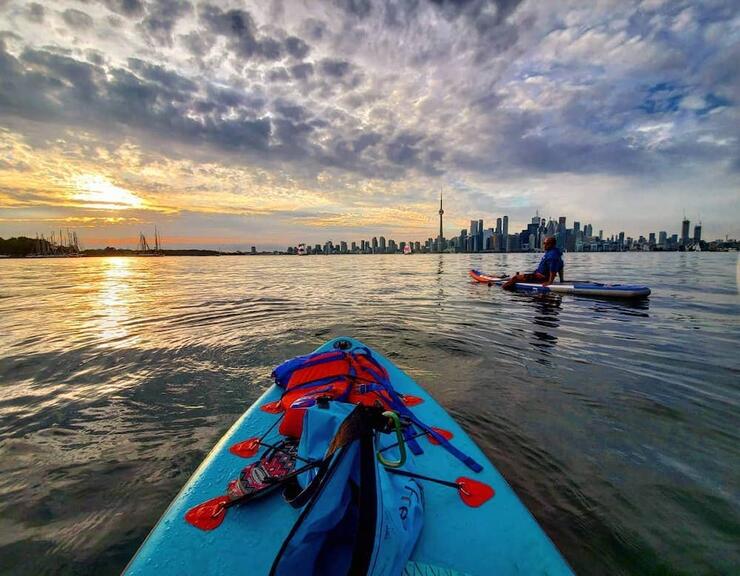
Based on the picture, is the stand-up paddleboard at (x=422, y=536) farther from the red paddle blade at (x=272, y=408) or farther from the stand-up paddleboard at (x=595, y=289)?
the stand-up paddleboard at (x=595, y=289)

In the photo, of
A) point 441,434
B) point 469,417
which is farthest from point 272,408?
point 469,417

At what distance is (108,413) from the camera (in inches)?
208

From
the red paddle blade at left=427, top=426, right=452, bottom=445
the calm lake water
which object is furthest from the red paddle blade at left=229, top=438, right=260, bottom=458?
the red paddle blade at left=427, top=426, right=452, bottom=445

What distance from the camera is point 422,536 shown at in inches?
95.5

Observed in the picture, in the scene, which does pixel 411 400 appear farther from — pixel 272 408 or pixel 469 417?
pixel 272 408

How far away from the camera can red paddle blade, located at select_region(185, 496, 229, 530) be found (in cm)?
253

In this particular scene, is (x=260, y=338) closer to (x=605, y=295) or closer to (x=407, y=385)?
(x=407, y=385)

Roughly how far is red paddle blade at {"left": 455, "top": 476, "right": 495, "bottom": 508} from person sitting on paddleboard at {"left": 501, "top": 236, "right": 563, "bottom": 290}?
16304 mm

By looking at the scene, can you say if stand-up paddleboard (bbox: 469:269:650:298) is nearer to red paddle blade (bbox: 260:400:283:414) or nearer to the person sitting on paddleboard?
the person sitting on paddleboard

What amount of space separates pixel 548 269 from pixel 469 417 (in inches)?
614

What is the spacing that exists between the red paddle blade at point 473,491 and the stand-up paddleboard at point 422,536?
0.10 feet

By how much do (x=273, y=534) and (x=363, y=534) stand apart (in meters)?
0.87

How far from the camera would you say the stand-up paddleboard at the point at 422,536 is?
2.21 m

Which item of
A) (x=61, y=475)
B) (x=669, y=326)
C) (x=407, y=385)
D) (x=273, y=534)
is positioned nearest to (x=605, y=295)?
(x=669, y=326)
